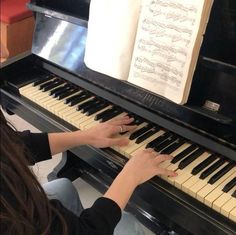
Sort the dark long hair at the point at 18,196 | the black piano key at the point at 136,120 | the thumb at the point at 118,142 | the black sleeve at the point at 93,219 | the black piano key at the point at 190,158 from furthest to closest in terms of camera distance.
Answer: the black piano key at the point at 136,120, the thumb at the point at 118,142, the black piano key at the point at 190,158, the black sleeve at the point at 93,219, the dark long hair at the point at 18,196

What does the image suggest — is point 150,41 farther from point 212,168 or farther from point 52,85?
point 52,85

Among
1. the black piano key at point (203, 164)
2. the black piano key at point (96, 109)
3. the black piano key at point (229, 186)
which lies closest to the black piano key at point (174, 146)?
the black piano key at point (203, 164)

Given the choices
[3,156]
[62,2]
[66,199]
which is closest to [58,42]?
[62,2]

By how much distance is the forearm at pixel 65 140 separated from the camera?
1.32 meters

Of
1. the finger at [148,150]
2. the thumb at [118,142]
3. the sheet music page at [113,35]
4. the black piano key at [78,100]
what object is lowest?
the black piano key at [78,100]

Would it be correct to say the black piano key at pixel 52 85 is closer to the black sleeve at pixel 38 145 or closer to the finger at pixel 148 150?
the black sleeve at pixel 38 145

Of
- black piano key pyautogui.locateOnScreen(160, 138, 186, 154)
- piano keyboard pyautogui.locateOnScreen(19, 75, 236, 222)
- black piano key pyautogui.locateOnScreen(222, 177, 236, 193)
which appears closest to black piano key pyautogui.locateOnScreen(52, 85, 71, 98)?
piano keyboard pyautogui.locateOnScreen(19, 75, 236, 222)

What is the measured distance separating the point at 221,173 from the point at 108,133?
15.3 inches

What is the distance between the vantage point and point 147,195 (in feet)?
3.91

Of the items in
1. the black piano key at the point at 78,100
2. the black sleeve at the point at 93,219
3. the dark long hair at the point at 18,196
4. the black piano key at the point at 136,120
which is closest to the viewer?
the dark long hair at the point at 18,196

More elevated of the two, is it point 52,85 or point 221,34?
point 221,34

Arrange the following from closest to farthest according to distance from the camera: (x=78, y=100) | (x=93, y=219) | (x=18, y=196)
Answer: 1. (x=18, y=196)
2. (x=93, y=219)
3. (x=78, y=100)

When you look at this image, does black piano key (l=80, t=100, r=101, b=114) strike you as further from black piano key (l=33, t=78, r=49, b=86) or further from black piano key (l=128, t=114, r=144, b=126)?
black piano key (l=33, t=78, r=49, b=86)

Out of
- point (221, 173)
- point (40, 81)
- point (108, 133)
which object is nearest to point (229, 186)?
point (221, 173)
